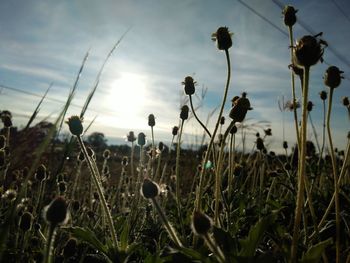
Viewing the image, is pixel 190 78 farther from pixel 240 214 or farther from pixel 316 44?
pixel 316 44

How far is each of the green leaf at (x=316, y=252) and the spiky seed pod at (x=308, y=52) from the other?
68 cm

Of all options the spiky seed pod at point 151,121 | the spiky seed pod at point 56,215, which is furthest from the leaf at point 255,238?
the spiky seed pod at point 151,121

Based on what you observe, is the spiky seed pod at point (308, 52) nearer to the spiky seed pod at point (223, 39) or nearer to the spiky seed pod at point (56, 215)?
the spiky seed pod at point (223, 39)

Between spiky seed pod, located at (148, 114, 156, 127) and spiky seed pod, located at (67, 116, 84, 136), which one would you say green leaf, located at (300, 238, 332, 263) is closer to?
spiky seed pod, located at (67, 116, 84, 136)

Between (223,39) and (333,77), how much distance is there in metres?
0.64

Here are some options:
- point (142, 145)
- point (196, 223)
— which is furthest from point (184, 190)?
point (196, 223)

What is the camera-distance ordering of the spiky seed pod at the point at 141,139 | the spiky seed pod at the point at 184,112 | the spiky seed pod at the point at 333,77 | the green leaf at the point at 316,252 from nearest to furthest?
the green leaf at the point at 316,252, the spiky seed pod at the point at 333,77, the spiky seed pod at the point at 184,112, the spiky seed pod at the point at 141,139

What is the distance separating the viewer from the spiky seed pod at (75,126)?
1.81m

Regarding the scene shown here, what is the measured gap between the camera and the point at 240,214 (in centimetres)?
286

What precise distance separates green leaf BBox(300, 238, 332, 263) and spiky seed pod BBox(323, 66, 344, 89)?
92 cm

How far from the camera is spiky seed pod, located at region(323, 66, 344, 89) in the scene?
1.93 m

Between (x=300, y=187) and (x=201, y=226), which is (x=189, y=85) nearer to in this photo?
(x=300, y=187)

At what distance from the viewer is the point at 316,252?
4.28 feet

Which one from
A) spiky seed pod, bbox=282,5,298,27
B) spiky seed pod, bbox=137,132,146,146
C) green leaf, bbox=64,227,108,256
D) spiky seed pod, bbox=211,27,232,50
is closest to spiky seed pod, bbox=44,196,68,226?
green leaf, bbox=64,227,108,256
